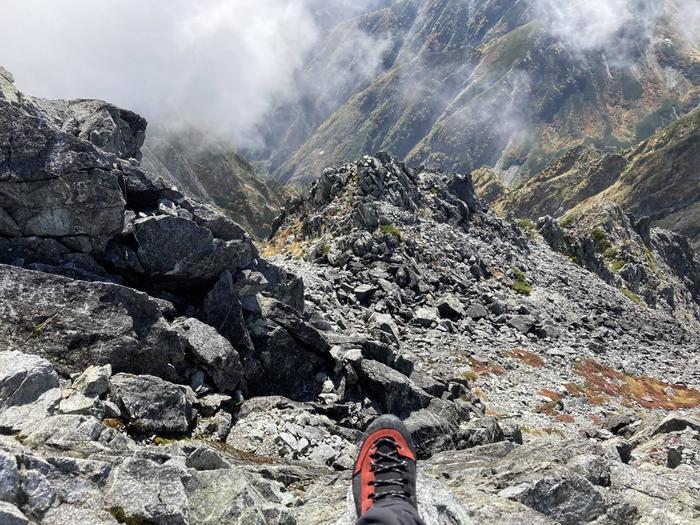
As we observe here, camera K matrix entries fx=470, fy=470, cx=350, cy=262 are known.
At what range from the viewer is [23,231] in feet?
53.1

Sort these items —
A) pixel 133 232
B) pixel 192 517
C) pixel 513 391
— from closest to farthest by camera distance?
pixel 192 517 < pixel 133 232 < pixel 513 391

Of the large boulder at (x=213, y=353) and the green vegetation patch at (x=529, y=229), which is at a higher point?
the green vegetation patch at (x=529, y=229)

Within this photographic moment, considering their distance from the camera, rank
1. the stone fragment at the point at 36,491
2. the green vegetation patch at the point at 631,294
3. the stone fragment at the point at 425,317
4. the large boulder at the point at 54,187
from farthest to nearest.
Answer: the green vegetation patch at the point at 631,294 → the stone fragment at the point at 425,317 → the large boulder at the point at 54,187 → the stone fragment at the point at 36,491

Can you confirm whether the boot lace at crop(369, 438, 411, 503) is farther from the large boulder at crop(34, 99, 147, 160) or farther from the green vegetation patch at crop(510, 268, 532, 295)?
the green vegetation patch at crop(510, 268, 532, 295)

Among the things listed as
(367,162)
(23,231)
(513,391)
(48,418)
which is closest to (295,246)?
(367,162)

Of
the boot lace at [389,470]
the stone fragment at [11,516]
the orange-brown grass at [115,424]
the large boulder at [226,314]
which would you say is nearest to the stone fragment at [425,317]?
the large boulder at [226,314]

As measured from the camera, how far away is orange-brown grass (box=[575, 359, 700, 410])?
37250 millimetres

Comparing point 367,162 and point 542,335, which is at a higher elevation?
point 367,162

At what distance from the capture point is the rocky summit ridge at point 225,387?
855 cm

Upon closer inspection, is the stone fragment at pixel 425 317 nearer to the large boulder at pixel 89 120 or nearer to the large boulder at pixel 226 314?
the large boulder at pixel 226 314

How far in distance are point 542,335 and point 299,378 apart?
108 feet

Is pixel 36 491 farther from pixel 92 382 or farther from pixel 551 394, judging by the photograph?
pixel 551 394

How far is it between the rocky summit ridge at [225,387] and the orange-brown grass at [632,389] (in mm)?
268

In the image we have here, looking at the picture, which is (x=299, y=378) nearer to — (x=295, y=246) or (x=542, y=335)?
(x=542, y=335)
